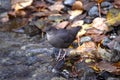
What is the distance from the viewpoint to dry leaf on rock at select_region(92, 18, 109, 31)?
198 inches

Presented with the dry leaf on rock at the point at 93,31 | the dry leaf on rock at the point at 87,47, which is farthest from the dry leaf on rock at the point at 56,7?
the dry leaf on rock at the point at 87,47

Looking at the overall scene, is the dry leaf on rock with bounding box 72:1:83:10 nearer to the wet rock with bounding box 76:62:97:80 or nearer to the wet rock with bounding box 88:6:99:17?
the wet rock with bounding box 88:6:99:17

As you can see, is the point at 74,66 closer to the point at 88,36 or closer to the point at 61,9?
the point at 88,36

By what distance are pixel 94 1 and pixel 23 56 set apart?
1.54 meters

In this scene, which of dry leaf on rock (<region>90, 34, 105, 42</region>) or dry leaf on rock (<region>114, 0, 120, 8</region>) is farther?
dry leaf on rock (<region>114, 0, 120, 8</region>)

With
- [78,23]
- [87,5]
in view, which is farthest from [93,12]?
[78,23]

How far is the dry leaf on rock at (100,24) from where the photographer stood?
5031 millimetres

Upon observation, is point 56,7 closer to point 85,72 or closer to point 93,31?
point 93,31

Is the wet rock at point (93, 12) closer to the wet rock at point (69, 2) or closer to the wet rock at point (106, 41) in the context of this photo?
the wet rock at point (69, 2)

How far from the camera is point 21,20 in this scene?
593 centimetres

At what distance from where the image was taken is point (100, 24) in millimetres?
5133

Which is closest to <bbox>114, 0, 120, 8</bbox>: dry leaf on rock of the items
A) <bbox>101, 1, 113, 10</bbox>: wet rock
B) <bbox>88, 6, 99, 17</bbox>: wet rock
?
<bbox>101, 1, 113, 10</bbox>: wet rock

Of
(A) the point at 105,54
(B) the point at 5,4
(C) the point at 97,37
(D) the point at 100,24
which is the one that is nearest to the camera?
(A) the point at 105,54

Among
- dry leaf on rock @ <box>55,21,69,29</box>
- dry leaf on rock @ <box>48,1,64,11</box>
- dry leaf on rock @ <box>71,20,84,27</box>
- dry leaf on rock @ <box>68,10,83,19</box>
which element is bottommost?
dry leaf on rock @ <box>55,21,69,29</box>
